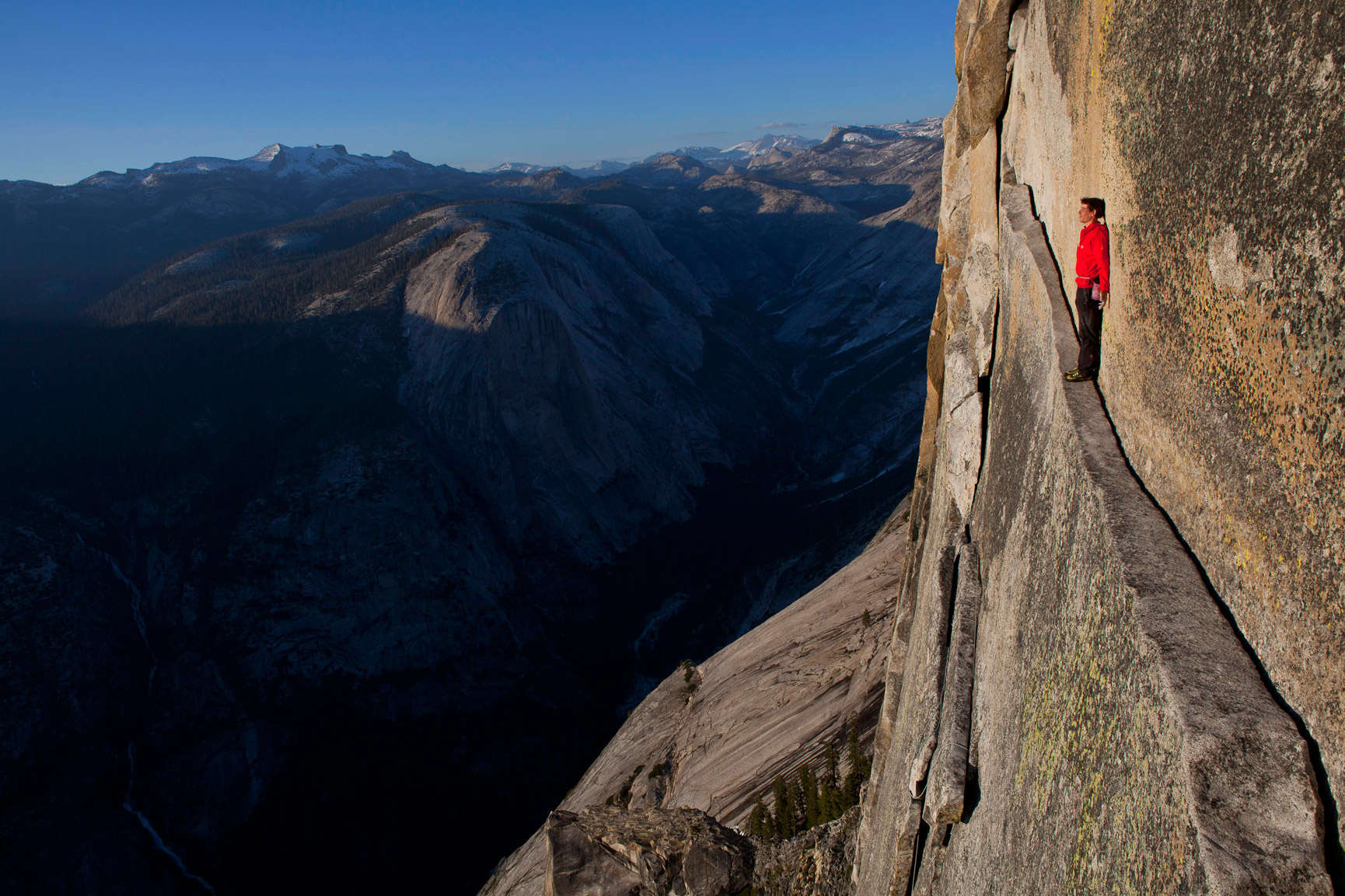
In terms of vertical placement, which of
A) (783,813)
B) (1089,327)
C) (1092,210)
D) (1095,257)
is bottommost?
(783,813)

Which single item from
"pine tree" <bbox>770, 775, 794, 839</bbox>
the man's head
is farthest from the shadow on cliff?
the man's head

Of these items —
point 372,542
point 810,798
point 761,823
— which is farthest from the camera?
point 372,542

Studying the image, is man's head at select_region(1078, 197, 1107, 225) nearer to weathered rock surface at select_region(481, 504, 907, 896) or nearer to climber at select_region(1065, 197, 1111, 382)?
climber at select_region(1065, 197, 1111, 382)

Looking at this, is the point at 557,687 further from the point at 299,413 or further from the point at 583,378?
the point at 299,413

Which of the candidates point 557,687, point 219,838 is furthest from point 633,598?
point 219,838

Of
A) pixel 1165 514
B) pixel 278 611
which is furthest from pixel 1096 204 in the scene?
pixel 278 611

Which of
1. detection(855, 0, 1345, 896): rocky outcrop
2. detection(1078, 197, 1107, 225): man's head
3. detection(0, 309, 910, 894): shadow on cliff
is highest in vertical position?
detection(1078, 197, 1107, 225): man's head

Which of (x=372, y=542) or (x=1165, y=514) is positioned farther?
(x=372, y=542)

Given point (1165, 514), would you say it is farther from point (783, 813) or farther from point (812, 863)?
point (783, 813)
